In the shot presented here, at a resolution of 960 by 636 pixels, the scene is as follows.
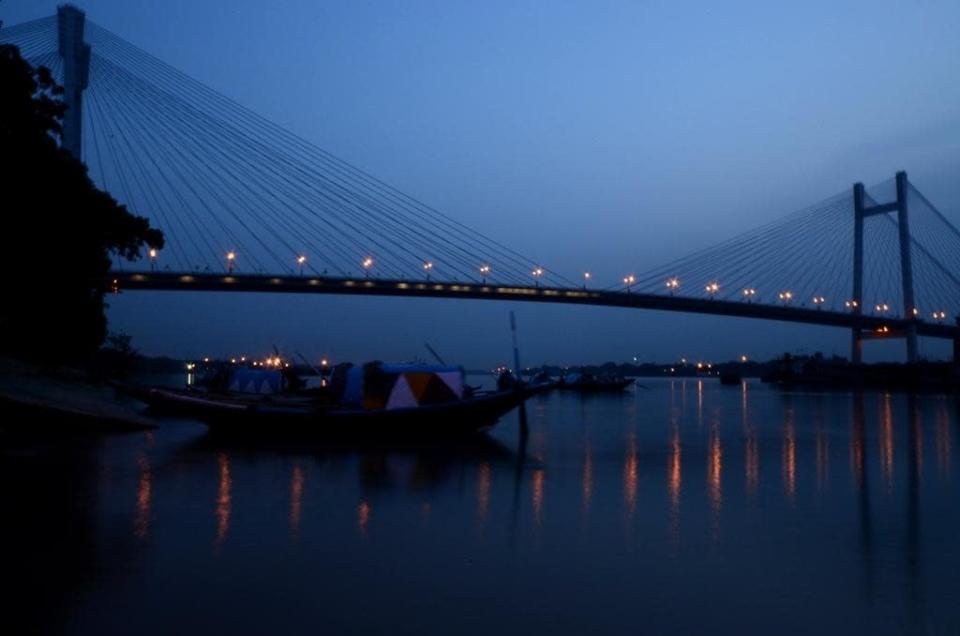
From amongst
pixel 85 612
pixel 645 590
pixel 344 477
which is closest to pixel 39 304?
pixel 344 477

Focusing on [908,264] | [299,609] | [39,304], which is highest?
[908,264]

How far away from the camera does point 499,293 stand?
142ft

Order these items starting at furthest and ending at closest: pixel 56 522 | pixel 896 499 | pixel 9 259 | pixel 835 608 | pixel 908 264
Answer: pixel 908 264 < pixel 9 259 < pixel 896 499 < pixel 56 522 < pixel 835 608

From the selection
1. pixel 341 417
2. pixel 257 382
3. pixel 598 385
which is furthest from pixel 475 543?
pixel 598 385

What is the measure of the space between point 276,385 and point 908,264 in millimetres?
41232

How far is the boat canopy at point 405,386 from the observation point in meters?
18.8

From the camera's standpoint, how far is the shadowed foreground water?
5.65 m

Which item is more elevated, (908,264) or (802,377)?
(908,264)

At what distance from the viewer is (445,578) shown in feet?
21.5

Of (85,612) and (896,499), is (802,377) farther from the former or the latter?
(85,612)

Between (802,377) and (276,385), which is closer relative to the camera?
(276,385)

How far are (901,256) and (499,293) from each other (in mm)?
26618

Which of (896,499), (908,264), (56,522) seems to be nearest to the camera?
(56,522)

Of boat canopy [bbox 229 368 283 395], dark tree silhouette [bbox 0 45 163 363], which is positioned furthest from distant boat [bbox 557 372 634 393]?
dark tree silhouette [bbox 0 45 163 363]
